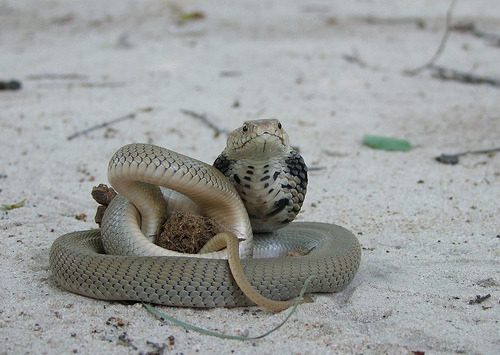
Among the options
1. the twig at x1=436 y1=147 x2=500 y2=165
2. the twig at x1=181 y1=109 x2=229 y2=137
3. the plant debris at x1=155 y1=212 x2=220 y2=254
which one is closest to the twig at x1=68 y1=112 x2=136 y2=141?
the twig at x1=181 y1=109 x2=229 y2=137

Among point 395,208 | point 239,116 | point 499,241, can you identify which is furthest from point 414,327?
point 239,116

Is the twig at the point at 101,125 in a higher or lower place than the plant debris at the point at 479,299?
higher

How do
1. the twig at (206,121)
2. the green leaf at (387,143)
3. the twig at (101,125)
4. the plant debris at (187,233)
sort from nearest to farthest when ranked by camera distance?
the plant debris at (187,233)
the green leaf at (387,143)
the twig at (101,125)
the twig at (206,121)

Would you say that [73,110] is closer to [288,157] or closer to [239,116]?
[239,116]

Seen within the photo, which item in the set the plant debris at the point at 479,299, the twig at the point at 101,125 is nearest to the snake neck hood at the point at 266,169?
the plant debris at the point at 479,299

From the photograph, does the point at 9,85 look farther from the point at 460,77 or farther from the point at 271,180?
the point at 460,77

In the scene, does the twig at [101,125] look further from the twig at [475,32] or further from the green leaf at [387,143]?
the twig at [475,32]
